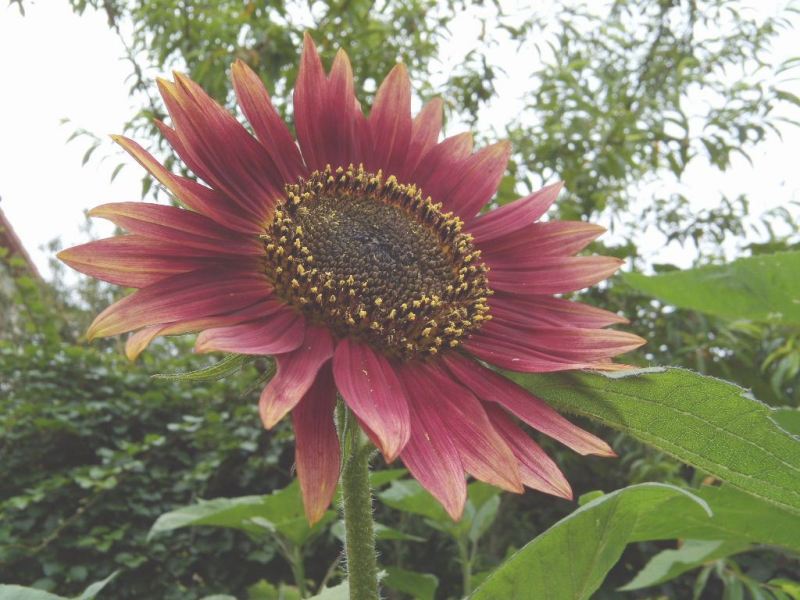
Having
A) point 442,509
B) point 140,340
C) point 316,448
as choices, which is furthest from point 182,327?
point 442,509

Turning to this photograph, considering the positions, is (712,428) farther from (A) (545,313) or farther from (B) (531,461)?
(A) (545,313)

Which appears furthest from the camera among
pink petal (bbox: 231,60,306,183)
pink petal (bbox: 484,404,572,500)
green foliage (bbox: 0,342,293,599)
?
→ green foliage (bbox: 0,342,293,599)

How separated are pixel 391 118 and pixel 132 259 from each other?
0.34 m

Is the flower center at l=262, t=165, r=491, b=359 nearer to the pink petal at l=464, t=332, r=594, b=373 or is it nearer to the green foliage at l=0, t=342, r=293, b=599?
the pink petal at l=464, t=332, r=594, b=373

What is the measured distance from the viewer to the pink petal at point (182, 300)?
0.55 meters

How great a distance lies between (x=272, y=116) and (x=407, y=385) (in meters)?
0.30

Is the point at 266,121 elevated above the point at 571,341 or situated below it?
above

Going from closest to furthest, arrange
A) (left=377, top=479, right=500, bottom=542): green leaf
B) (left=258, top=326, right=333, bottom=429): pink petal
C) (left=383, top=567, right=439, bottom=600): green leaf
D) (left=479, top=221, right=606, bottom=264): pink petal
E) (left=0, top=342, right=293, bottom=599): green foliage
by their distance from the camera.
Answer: (left=258, top=326, right=333, bottom=429): pink petal < (left=479, top=221, right=606, bottom=264): pink petal < (left=383, top=567, right=439, bottom=600): green leaf < (left=377, top=479, right=500, bottom=542): green leaf < (left=0, top=342, right=293, bottom=599): green foliage

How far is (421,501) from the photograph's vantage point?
1201 millimetres

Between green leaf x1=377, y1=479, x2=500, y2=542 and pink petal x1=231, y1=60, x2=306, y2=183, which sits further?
green leaf x1=377, y1=479, x2=500, y2=542

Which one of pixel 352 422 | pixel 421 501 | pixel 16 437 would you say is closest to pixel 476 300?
pixel 352 422

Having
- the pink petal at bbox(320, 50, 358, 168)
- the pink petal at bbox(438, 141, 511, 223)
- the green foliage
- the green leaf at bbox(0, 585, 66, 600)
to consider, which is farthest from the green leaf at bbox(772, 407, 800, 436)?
the green foliage

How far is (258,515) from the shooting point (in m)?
1.19

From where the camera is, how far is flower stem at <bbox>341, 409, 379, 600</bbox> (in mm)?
566
